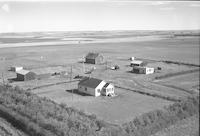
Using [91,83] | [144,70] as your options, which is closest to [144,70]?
[144,70]

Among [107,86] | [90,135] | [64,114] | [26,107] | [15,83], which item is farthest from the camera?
[15,83]

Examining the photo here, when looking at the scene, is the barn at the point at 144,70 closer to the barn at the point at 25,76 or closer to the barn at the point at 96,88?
the barn at the point at 96,88

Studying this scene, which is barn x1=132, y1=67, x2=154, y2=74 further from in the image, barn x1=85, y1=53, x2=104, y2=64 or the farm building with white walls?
barn x1=85, y1=53, x2=104, y2=64

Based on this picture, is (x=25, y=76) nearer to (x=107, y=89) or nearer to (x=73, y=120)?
(x=107, y=89)

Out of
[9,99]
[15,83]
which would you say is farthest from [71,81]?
[9,99]

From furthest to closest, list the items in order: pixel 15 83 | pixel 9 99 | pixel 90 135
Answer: pixel 15 83 < pixel 9 99 < pixel 90 135

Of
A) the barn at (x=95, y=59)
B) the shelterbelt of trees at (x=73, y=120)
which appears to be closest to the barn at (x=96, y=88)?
the shelterbelt of trees at (x=73, y=120)

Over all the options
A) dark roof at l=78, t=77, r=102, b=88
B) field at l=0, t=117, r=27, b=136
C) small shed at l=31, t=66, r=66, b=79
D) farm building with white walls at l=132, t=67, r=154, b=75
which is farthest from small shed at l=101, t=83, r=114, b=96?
farm building with white walls at l=132, t=67, r=154, b=75

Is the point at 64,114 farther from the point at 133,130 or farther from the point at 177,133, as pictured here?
the point at 177,133
